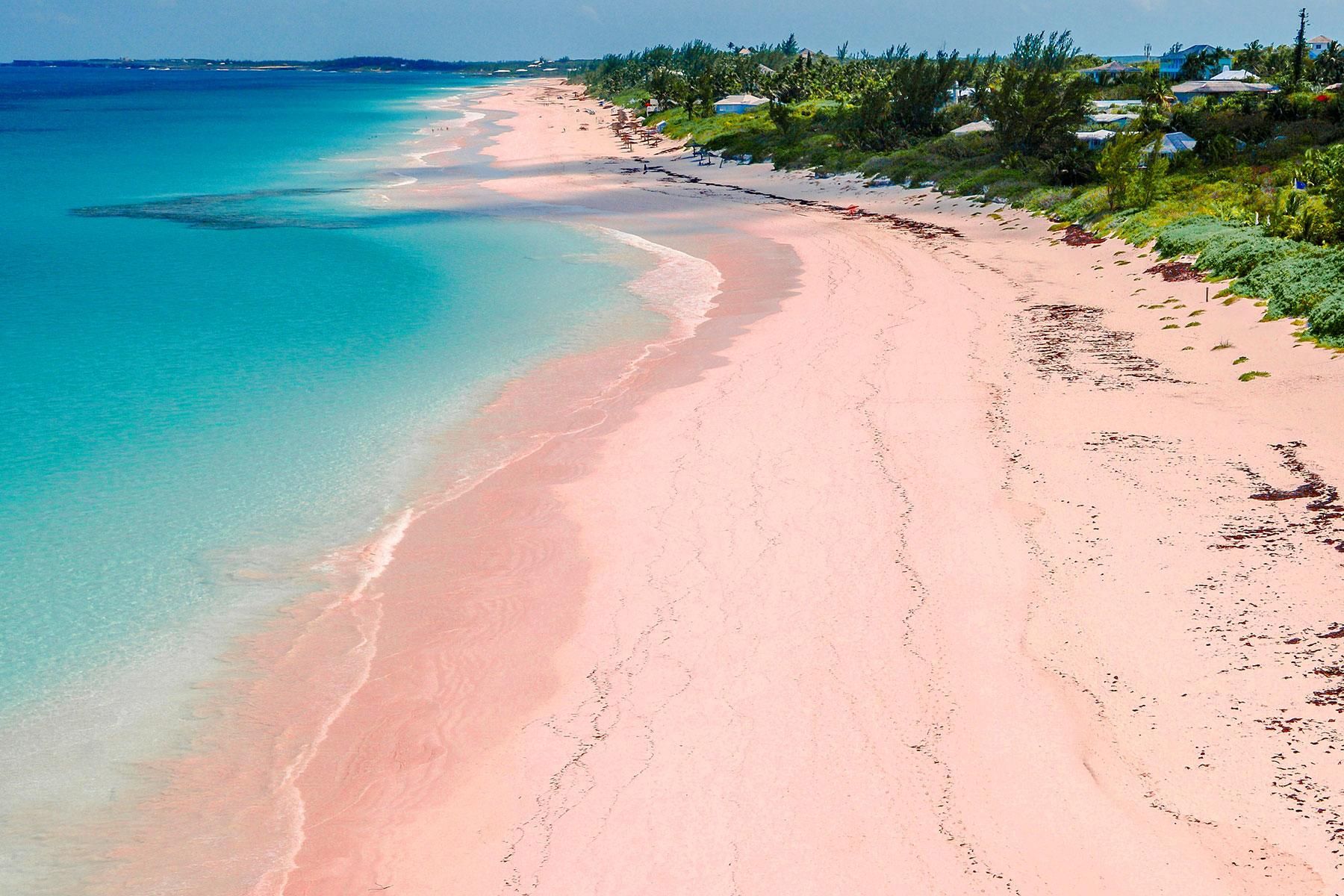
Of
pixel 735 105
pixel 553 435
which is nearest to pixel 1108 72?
pixel 735 105

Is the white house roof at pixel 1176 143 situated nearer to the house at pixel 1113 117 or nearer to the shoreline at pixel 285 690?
the house at pixel 1113 117

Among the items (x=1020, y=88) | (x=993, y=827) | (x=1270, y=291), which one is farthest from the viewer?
(x=1020, y=88)

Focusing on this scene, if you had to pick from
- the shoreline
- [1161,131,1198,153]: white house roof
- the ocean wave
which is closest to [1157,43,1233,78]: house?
[1161,131,1198,153]: white house roof

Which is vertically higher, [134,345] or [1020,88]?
[1020,88]

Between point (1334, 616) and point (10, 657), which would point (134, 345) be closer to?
point (10, 657)

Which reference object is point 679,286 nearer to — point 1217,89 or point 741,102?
point 1217,89

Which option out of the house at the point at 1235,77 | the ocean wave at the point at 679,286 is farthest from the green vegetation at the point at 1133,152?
the ocean wave at the point at 679,286

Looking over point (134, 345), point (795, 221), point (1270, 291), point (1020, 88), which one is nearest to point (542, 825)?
point (1270, 291)

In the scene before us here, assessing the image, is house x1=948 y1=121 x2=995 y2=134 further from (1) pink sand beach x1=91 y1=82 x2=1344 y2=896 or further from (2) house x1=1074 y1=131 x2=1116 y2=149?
(1) pink sand beach x1=91 y1=82 x2=1344 y2=896

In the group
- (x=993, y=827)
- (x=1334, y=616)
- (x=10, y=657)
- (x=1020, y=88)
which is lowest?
(x=10, y=657)
